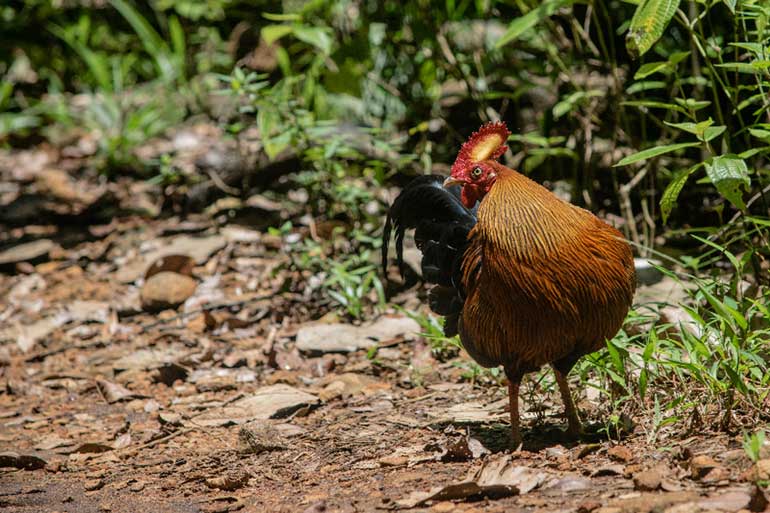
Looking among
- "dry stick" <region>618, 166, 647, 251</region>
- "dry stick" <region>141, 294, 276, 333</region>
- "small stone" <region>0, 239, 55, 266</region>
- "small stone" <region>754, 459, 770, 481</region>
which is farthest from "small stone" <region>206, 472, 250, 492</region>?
"small stone" <region>0, 239, 55, 266</region>

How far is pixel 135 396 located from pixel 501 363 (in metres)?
2.32

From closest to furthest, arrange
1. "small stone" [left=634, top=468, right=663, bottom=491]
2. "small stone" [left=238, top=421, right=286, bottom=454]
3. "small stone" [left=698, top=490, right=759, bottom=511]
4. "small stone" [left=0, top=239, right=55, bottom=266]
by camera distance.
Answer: "small stone" [left=698, top=490, right=759, bottom=511], "small stone" [left=634, top=468, right=663, bottom=491], "small stone" [left=238, top=421, right=286, bottom=454], "small stone" [left=0, top=239, right=55, bottom=266]

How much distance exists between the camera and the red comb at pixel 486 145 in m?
3.65

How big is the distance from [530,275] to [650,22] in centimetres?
109

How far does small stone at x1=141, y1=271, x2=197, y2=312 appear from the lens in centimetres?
619

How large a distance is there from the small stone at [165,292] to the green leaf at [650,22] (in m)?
3.85

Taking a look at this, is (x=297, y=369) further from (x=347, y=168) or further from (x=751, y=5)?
(x=751, y=5)

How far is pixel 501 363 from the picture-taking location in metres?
3.57

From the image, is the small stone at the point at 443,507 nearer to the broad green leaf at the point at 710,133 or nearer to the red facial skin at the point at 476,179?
the red facial skin at the point at 476,179

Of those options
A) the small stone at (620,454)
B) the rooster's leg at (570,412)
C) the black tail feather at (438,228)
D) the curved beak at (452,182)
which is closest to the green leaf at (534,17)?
the black tail feather at (438,228)

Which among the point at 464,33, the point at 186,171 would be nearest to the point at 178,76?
the point at 186,171

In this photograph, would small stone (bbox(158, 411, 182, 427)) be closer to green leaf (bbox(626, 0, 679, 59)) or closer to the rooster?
the rooster

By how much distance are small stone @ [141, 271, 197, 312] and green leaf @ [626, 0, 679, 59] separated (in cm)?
385

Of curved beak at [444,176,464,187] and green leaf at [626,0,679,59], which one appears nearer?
green leaf at [626,0,679,59]
